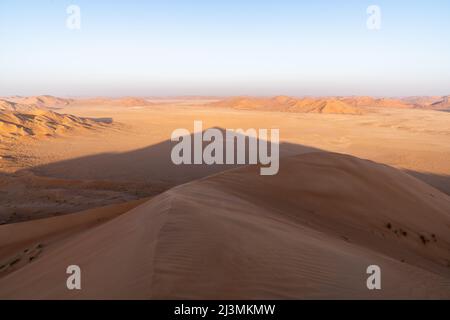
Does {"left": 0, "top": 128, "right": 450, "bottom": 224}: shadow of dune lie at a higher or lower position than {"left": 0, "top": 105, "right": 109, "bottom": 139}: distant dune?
lower

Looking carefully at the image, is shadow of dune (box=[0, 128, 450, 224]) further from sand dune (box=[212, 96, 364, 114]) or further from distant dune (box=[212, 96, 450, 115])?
distant dune (box=[212, 96, 450, 115])

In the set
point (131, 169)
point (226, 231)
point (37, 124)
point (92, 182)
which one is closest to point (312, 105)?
point (37, 124)

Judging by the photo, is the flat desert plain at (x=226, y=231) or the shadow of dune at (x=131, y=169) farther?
the shadow of dune at (x=131, y=169)

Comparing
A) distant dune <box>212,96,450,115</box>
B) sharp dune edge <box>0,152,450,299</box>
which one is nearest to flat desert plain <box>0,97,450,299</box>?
sharp dune edge <box>0,152,450,299</box>

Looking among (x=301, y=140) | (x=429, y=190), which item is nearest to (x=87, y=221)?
(x=429, y=190)

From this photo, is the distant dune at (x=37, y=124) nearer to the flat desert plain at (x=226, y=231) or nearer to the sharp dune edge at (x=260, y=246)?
the flat desert plain at (x=226, y=231)

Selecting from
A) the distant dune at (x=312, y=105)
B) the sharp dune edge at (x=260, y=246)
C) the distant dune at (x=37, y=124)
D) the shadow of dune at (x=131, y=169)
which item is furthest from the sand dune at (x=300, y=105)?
the sharp dune edge at (x=260, y=246)

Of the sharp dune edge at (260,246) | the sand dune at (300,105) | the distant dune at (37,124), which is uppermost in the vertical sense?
the sand dune at (300,105)
